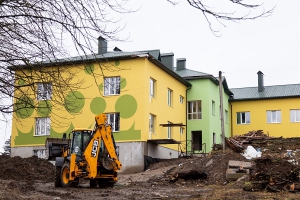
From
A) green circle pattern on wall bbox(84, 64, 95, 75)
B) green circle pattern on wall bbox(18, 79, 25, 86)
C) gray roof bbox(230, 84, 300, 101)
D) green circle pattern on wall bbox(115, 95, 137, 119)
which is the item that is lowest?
green circle pattern on wall bbox(18, 79, 25, 86)

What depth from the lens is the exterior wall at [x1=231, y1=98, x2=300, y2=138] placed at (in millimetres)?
50659

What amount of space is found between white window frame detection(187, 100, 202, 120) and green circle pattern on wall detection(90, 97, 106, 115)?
10835mm

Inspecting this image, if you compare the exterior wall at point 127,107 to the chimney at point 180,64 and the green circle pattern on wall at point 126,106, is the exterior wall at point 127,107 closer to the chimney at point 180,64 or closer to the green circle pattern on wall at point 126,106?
the green circle pattern on wall at point 126,106

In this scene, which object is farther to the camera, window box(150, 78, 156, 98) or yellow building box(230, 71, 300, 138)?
yellow building box(230, 71, 300, 138)

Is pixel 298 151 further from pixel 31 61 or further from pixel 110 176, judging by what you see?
pixel 31 61

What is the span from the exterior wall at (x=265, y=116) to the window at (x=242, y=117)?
340 mm

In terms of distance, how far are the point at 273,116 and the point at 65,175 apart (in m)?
33.6

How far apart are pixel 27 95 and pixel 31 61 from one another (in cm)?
119

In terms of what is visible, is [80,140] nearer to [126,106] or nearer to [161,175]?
[161,175]

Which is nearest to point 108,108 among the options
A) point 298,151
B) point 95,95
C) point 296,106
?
point 95,95

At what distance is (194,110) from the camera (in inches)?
1750

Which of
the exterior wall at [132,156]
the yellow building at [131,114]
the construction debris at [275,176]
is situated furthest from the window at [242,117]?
the construction debris at [275,176]

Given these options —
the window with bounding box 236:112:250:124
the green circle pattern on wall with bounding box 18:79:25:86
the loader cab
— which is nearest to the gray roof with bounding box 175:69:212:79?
the window with bounding box 236:112:250:124

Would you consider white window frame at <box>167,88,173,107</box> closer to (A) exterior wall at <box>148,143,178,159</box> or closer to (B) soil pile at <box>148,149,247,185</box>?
(A) exterior wall at <box>148,143,178,159</box>
